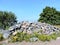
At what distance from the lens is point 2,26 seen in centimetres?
2322

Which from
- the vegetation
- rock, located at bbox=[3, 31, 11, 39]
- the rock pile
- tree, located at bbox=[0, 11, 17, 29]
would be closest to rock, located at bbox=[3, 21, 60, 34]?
the rock pile

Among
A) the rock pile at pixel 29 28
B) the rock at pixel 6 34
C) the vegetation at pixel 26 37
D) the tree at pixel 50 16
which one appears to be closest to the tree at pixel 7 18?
the rock pile at pixel 29 28

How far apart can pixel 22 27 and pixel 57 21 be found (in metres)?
18.8

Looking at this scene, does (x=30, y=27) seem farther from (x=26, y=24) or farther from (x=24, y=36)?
(x=24, y=36)

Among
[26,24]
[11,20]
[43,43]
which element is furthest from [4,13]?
[43,43]

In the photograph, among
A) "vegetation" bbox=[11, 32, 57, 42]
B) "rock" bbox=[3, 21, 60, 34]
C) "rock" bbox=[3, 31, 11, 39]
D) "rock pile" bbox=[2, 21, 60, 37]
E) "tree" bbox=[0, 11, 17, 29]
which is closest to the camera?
"vegetation" bbox=[11, 32, 57, 42]

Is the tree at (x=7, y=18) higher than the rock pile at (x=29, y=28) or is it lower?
higher

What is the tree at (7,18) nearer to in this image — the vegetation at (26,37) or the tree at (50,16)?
the vegetation at (26,37)

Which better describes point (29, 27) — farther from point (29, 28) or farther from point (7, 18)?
point (7, 18)

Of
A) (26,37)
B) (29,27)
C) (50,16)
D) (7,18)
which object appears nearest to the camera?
(26,37)

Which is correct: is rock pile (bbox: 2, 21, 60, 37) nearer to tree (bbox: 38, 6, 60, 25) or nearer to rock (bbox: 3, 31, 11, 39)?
rock (bbox: 3, 31, 11, 39)

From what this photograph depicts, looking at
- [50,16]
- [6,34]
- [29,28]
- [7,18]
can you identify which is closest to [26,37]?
[6,34]

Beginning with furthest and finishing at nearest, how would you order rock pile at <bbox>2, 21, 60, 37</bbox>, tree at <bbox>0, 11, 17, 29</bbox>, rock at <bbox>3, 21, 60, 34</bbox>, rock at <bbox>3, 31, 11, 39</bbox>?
tree at <bbox>0, 11, 17, 29</bbox> < rock at <bbox>3, 21, 60, 34</bbox> < rock pile at <bbox>2, 21, 60, 37</bbox> < rock at <bbox>3, 31, 11, 39</bbox>

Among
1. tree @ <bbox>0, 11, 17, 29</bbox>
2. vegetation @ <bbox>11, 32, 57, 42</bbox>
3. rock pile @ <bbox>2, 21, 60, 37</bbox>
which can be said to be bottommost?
vegetation @ <bbox>11, 32, 57, 42</bbox>
